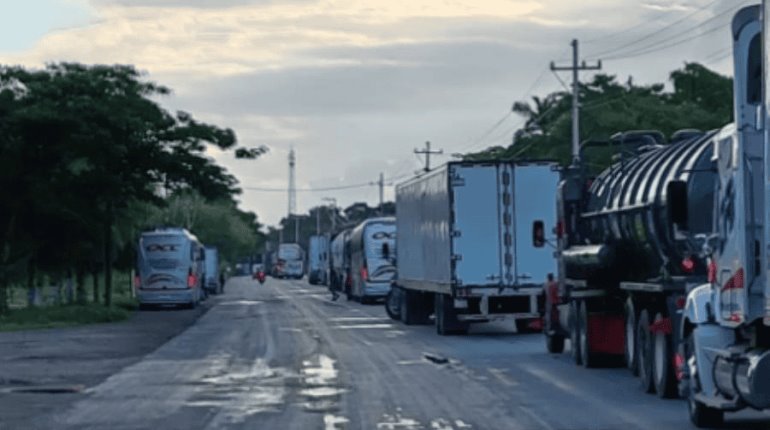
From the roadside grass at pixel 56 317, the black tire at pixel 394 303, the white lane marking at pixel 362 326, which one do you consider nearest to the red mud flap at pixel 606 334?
the white lane marking at pixel 362 326

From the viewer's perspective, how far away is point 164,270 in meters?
67.5

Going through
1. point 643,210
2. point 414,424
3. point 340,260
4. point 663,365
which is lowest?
point 414,424

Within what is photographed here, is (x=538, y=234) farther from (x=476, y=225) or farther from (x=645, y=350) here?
(x=645, y=350)

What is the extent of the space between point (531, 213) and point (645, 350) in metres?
15.9

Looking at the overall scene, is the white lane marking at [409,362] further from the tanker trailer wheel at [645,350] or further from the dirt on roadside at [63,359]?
the tanker trailer wheel at [645,350]

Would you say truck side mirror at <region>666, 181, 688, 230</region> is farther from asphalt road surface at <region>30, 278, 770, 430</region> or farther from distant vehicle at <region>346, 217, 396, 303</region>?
distant vehicle at <region>346, 217, 396, 303</region>

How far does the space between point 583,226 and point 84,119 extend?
86.4 ft

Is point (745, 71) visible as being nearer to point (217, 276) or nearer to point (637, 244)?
point (637, 244)

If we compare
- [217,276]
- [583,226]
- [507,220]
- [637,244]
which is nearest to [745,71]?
[637,244]

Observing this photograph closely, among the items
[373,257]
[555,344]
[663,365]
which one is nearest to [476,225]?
[555,344]

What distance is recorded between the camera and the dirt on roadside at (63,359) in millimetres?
23453

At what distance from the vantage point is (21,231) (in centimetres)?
5412

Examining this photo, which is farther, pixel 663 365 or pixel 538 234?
pixel 538 234

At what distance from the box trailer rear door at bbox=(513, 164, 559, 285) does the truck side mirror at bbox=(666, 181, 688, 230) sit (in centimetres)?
2038
